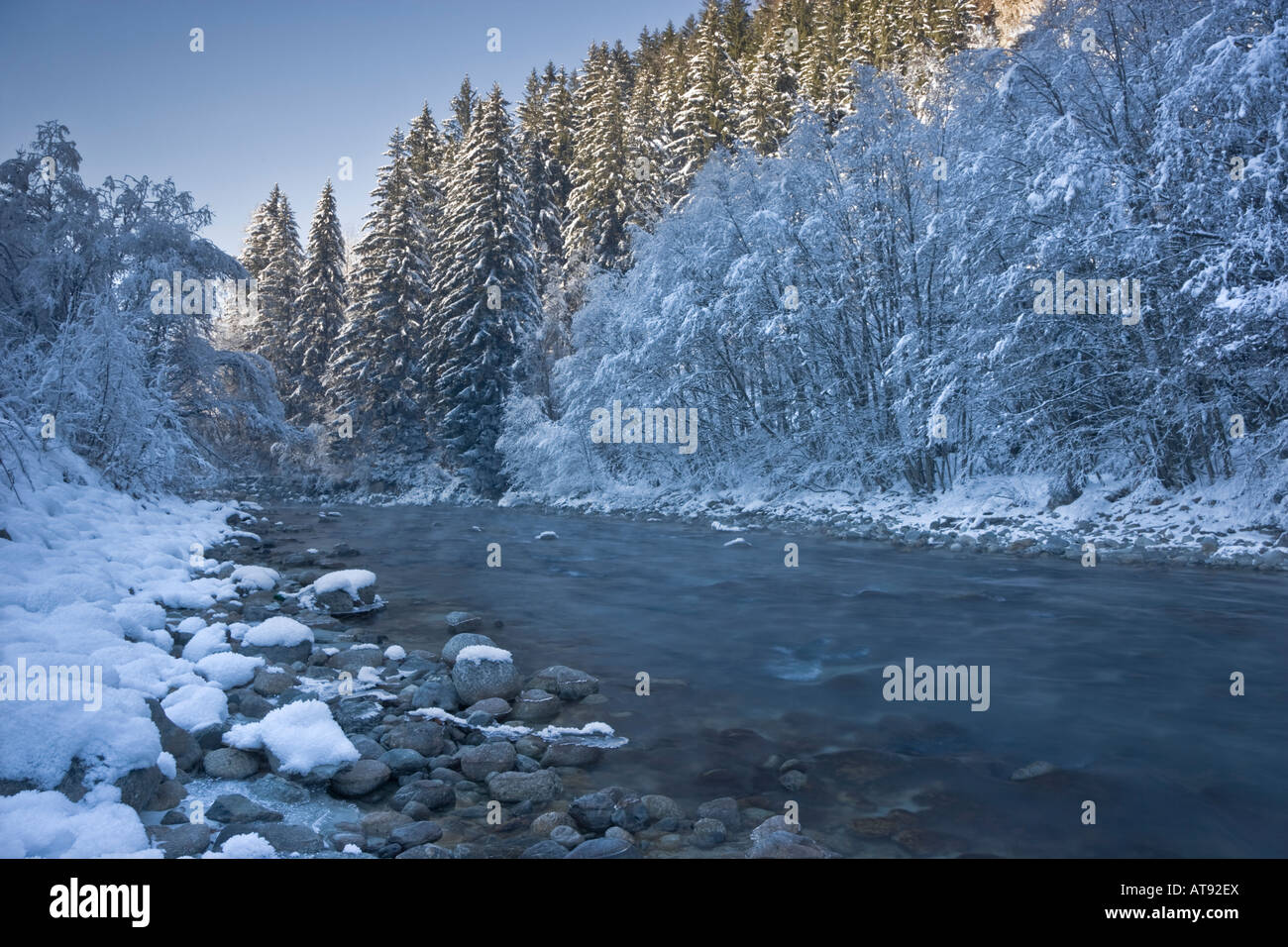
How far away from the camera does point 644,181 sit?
31078mm

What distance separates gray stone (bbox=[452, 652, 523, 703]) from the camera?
19.5ft

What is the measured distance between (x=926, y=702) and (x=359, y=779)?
470 cm

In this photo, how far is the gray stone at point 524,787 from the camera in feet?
13.9

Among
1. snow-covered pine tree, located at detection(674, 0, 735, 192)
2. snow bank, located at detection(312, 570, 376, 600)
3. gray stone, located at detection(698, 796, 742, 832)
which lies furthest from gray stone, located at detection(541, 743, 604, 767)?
snow-covered pine tree, located at detection(674, 0, 735, 192)

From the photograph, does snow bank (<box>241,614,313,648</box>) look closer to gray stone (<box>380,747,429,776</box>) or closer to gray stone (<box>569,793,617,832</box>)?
gray stone (<box>380,747,429,776</box>)

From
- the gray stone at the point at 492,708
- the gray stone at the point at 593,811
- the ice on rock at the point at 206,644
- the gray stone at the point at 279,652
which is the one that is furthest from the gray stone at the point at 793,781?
the ice on rock at the point at 206,644

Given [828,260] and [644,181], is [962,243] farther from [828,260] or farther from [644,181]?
[644,181]

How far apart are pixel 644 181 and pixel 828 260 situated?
14514 millimetres

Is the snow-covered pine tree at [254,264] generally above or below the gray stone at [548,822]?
above

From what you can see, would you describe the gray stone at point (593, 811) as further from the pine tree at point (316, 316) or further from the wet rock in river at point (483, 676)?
the pine tree at point (316, 316)

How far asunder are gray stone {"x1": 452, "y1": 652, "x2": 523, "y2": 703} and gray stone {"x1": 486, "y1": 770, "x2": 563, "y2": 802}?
1.63 meters

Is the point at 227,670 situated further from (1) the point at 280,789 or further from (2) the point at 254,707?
(1) the point at 280,789

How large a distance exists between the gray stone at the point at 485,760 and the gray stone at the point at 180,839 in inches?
61.1

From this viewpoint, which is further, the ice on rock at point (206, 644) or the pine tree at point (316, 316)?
the pine tree at point (316, 316)
